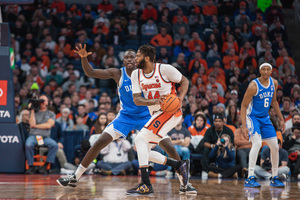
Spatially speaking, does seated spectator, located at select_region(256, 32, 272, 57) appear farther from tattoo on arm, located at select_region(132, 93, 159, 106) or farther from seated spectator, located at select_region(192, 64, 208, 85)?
tattoo on arm, located at select_region(132, 93, 159, 106)

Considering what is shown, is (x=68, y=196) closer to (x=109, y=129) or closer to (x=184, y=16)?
(x=109, y=129)

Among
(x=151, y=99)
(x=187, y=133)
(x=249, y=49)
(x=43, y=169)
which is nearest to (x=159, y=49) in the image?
(x=249, y=49)

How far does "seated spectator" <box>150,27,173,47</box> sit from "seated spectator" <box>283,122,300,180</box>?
629cm

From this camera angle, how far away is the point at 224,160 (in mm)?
10320

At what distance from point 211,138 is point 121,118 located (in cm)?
444

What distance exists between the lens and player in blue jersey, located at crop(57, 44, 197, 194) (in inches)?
251

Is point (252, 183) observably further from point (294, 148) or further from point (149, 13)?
point (149, 13)

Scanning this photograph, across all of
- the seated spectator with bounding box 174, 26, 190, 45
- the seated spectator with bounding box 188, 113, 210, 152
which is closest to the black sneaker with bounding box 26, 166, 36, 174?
the seated spectator with bounding box 188, 113, 210, 152

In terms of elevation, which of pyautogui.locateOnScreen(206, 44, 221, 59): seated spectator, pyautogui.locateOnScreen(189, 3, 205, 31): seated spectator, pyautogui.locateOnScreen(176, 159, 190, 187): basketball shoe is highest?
pyautogui.locateOnScreen(189, 3, 205, 31): seated spectator

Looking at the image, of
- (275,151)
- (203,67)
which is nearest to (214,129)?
(275,151)

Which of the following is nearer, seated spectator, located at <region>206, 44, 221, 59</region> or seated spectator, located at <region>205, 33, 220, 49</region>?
seated spectator, located at <region>206, 44, 221, 59</region>

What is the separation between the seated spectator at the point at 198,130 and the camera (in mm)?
11117

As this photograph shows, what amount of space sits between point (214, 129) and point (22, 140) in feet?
14.8

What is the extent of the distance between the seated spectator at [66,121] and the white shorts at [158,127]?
6122mm
